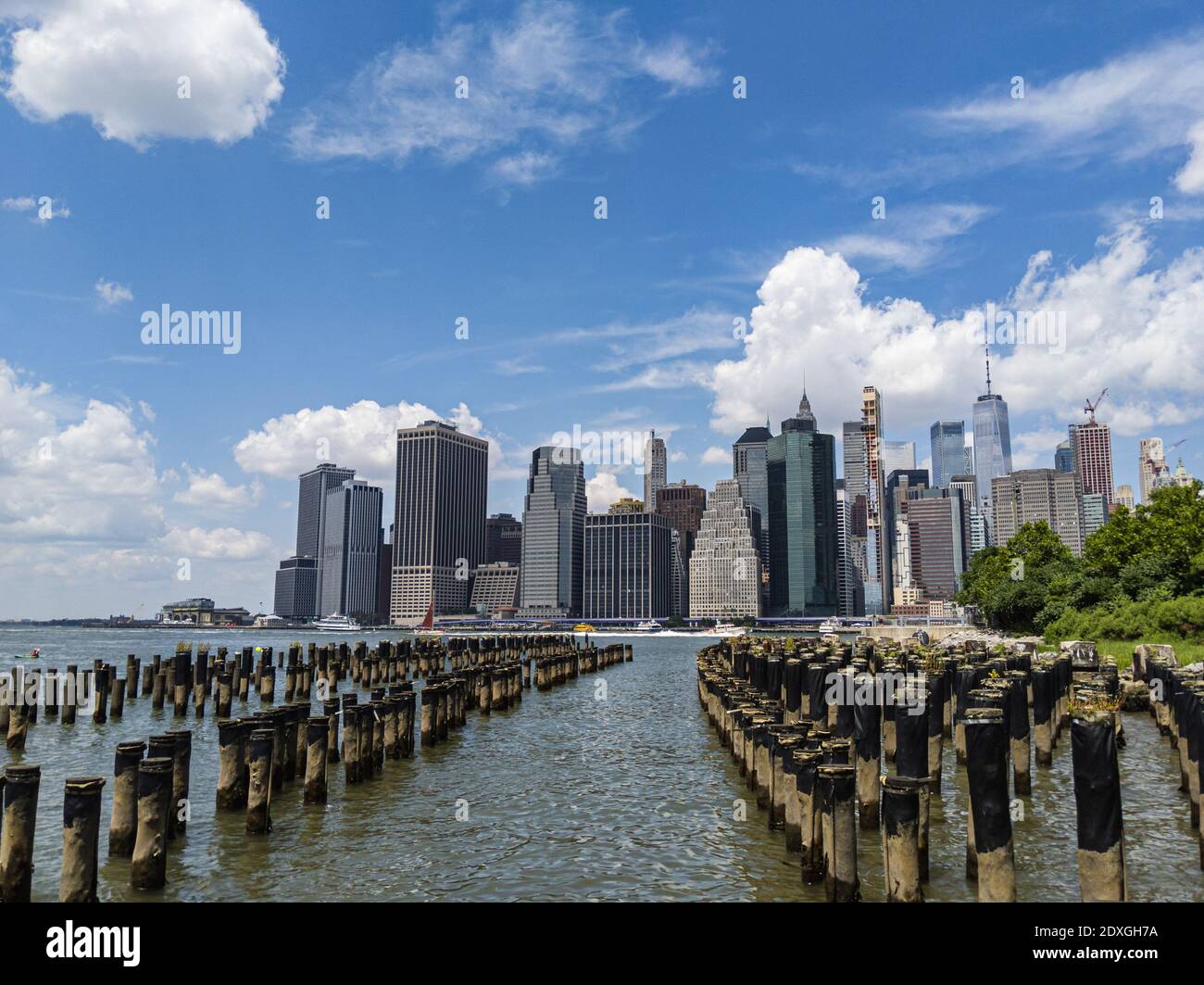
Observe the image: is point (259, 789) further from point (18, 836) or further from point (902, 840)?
point (902, 840)

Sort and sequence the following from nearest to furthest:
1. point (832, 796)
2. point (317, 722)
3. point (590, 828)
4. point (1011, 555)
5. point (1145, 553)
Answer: point (832, 796)
point (590, 828)
point (317, 722)
point (1145, 553)
point (1011, 555)

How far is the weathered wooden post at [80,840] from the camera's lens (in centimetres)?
1406

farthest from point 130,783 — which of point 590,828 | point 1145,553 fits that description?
point 1145,553

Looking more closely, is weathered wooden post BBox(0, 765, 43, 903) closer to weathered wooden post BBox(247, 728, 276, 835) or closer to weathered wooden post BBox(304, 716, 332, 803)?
weathered wooden post BBox(247, 728, 276, 835)

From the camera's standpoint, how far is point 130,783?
17.0 meters

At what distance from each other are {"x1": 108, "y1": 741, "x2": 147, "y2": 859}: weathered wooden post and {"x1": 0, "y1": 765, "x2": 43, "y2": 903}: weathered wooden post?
200 cm

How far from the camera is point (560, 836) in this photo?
66.7 ft

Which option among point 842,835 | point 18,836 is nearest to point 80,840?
point 18,836

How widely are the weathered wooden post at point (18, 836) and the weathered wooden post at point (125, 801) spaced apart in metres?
2.00

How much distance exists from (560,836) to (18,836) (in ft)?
35.2
